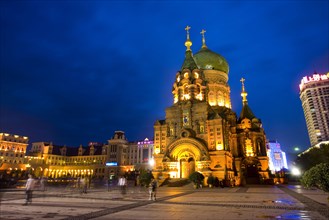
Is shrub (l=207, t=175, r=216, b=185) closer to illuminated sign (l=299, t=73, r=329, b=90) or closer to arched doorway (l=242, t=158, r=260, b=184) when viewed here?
arched doorway (l=242, t=158, r=260, b=184)

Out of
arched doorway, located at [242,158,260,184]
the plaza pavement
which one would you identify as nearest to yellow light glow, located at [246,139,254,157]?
arched doorway, located at [242,158,260,184]

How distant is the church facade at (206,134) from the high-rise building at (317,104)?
8764 cm

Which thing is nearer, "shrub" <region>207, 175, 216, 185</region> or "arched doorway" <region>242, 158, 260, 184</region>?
"shrub" <region>207, 175, 216, 185</region>

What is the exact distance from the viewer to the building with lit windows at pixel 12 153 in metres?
81.8

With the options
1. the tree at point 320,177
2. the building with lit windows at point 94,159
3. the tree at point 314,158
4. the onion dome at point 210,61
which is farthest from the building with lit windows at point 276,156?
the tree at point 320,177

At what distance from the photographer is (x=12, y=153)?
85.6m

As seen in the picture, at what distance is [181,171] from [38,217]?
33.7 metres

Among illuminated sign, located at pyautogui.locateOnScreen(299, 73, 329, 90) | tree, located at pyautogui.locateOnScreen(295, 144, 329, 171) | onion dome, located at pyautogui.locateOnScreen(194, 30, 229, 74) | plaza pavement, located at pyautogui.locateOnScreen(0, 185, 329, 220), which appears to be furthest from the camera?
illuminated sign, located at pyautogui.locateOnScreen(299, 73, 329, 90)

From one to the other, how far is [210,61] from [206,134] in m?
23.6

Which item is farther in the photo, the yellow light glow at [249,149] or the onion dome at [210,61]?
the onion dome at [210,61]

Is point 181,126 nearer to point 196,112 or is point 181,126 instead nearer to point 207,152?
point 196,112

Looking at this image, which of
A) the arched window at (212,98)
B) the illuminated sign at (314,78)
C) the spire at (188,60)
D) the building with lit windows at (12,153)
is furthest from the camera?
the illuminated sign at (314,78)

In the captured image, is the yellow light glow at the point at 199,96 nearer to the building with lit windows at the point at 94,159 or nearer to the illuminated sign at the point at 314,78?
the building with lit windows at the point at 94,159

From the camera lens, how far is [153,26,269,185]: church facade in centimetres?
4150
